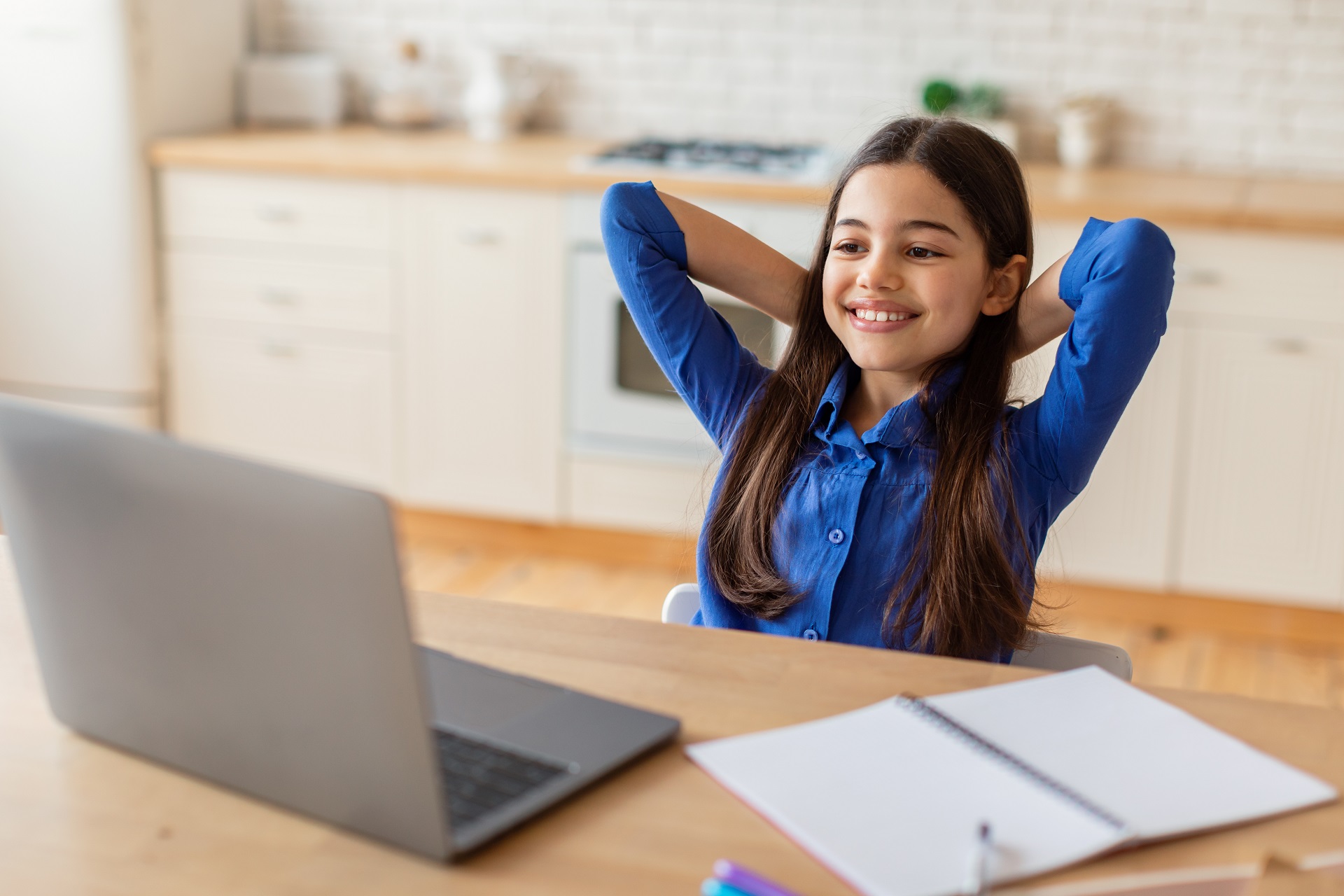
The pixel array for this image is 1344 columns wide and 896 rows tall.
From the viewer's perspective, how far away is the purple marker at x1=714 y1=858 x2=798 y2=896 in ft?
2.32

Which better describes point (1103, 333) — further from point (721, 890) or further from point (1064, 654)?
point (721, 890)

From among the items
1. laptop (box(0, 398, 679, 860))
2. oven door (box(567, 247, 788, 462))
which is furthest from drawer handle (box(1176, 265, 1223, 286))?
laptop (box(0, 398, 679, 860))

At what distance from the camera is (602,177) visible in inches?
113

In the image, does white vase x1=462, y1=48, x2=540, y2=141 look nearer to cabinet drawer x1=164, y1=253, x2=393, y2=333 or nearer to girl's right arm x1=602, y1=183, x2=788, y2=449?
cabinet drawer x1=164, y1=253, x2=393, y2=333

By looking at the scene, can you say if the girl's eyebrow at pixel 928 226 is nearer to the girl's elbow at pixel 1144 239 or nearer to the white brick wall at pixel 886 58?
the girl's elbow at pixel 1144 239

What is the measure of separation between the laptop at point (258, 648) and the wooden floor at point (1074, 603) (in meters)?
1.69

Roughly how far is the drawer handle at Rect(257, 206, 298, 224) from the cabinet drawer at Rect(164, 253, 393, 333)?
0.09m

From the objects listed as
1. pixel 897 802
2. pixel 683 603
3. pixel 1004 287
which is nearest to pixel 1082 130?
pixel 1004 287

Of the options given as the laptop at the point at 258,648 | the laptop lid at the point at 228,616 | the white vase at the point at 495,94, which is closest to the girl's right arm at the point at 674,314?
the laptop at the point at 258,648

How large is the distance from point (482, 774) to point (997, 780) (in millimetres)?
304

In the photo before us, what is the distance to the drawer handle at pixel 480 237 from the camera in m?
3.03

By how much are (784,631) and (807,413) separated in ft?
0.73

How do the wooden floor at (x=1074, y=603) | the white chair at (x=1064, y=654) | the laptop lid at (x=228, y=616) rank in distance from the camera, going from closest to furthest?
the laptop lid at (x=228, y=616) → the white chair at (x=1064, y=654) → the wooden floor at (x=1074, y=603)

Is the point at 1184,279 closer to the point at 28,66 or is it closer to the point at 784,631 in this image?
the point at 784,631
